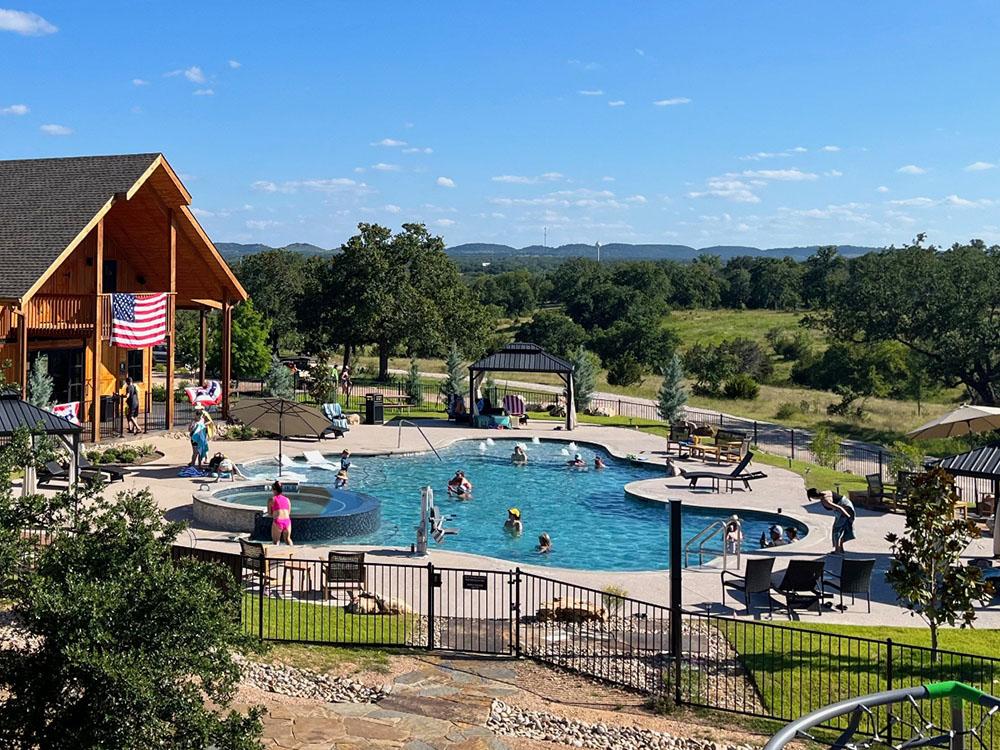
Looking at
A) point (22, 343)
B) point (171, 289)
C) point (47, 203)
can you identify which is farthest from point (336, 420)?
point (47, 203)

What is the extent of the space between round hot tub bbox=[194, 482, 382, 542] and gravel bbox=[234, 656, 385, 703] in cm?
767

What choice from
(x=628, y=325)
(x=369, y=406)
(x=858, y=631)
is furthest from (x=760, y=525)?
(x=628, y=325)

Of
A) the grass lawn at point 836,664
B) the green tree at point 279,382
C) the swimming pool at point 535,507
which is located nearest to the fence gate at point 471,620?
the grass lawn at point 836,664

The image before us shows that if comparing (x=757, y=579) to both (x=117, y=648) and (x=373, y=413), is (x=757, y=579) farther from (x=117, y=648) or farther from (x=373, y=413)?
(x=373, y=413)

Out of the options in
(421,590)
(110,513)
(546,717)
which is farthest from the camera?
(421,590)

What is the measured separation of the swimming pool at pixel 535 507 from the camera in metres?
21.3

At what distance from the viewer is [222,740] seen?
7.92 m

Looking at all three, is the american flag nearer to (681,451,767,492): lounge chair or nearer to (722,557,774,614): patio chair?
(681,451,767,492): lounge chair

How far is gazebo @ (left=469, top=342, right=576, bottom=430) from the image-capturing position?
36.1 meters

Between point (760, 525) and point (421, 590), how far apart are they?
9844 millimetres

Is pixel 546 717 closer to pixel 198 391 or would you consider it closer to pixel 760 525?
pixel 760 525

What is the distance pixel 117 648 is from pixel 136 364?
29977 millimetres

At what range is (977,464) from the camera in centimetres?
1817

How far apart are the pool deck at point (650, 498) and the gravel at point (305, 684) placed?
18.8 ft
